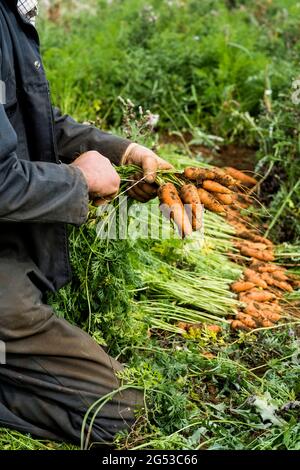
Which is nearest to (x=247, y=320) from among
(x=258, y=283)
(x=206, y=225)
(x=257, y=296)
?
(x=257, y=296)

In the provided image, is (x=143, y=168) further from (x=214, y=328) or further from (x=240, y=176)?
(x=240, y=176)

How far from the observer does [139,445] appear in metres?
3.05

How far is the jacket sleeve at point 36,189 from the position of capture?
2.71 meters

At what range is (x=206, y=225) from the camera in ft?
15.5

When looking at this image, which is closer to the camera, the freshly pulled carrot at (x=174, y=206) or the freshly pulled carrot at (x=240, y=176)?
the freshly pulled carrot at (x=174, y=206)

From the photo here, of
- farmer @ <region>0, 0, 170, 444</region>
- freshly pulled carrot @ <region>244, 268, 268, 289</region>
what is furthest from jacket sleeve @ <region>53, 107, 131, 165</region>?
freshly pulled carrot @ <region>244, 268, 268, 289</region>

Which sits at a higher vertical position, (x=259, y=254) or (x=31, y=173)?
(x=31, y=173)

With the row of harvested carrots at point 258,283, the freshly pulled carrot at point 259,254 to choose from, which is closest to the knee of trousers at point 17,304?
the row of harvested carrots at point 258,283

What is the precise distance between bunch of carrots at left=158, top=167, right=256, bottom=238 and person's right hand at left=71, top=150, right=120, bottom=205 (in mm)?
236

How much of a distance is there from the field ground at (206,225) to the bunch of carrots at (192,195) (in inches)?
12.2

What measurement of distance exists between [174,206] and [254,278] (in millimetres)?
1246

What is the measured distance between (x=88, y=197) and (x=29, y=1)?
731 millimetres

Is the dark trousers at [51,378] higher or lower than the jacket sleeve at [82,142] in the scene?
lower

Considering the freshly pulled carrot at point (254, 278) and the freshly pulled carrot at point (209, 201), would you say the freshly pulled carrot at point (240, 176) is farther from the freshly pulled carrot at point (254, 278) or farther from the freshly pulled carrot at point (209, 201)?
the freshly pulled carrot at point (209, 201)
